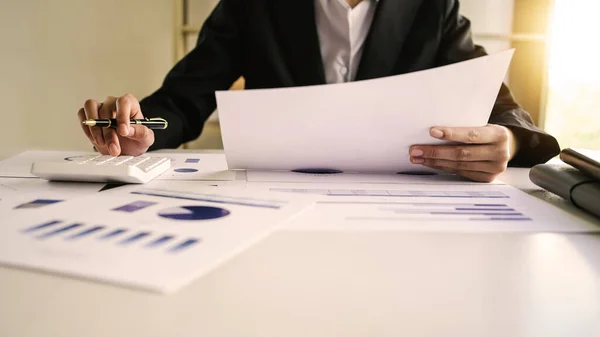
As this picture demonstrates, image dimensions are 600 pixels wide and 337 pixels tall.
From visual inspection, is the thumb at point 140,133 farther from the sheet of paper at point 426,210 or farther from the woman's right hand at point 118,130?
the sheet of paper at point 426,210

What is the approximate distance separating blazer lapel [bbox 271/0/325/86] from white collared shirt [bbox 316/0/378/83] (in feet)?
0.14

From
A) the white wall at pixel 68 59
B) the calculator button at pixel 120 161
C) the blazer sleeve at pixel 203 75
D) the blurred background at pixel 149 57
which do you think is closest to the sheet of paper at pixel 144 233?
the calculator button at pixel 120 161

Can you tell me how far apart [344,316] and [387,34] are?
0.90 meters

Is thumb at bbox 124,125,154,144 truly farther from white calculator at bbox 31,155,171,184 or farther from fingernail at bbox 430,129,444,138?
fingernail at bbox 430,129,444,138

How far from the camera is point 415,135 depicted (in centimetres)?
61

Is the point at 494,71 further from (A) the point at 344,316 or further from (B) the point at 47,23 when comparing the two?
(B) the point at 47,23

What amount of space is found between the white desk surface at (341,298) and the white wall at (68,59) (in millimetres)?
1814

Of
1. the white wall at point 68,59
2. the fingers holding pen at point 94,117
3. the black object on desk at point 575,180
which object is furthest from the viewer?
the white wall at point 68,59

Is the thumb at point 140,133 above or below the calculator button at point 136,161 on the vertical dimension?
above

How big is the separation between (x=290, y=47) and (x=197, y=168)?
0.51 meters

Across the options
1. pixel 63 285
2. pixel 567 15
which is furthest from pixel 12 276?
pixel 567 15

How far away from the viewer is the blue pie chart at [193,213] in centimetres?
39

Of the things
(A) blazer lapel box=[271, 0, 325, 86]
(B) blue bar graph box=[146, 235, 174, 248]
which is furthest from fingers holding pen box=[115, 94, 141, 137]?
(A) blazer lapel box=[271, 0, 325, 86]

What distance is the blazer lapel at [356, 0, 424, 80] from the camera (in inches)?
41.0
